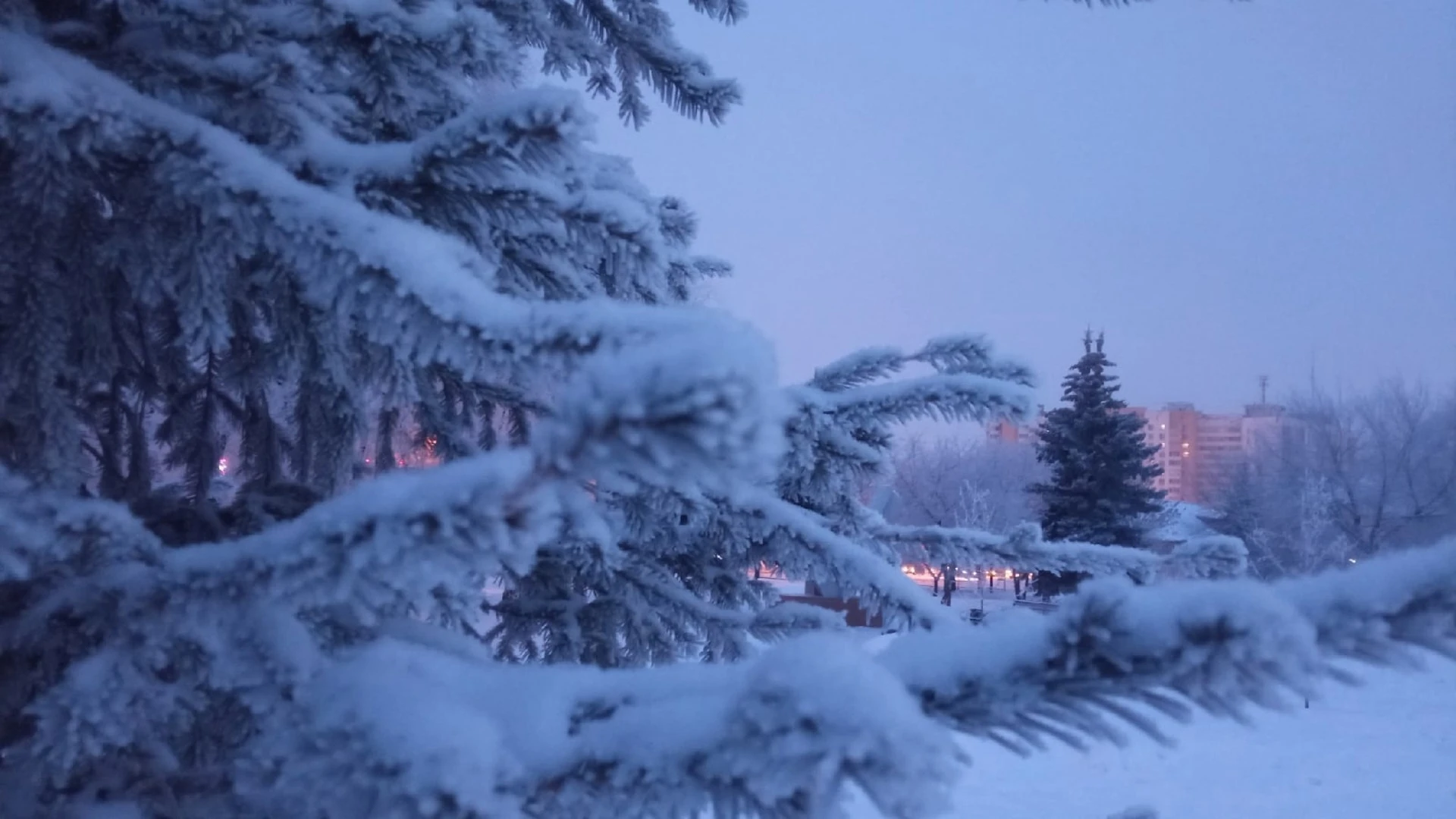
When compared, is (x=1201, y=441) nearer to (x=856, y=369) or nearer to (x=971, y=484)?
(x=971, y=484)

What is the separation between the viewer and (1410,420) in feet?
58.9

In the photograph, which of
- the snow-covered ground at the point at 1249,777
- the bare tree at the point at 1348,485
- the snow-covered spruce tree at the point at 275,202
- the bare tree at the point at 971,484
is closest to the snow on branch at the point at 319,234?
the snow-covered spruce tree at the point at 275,202

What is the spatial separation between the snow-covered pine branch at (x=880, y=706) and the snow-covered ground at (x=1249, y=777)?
20.9ft

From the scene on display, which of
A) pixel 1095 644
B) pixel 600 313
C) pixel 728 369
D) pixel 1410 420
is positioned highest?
pixel 1410 420

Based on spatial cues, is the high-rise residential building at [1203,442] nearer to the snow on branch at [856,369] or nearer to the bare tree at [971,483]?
the bare tree at [971,483]

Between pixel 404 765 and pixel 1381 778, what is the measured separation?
1239 cm

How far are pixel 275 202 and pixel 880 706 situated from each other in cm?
116

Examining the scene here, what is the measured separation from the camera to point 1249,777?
32.5 ft

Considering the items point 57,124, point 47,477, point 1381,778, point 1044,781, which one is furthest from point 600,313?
point 1381,778

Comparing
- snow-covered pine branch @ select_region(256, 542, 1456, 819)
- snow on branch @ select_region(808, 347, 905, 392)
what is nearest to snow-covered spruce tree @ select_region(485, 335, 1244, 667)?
snow on branch @ select_region(808, 347, 905, 392)

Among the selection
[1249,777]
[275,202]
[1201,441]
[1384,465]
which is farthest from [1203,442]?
[275,202]

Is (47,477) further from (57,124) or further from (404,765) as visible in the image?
(404,765)

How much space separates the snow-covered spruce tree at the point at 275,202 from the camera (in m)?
1.34

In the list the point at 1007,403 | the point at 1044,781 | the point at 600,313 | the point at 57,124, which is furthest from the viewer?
the point at 1044,781
